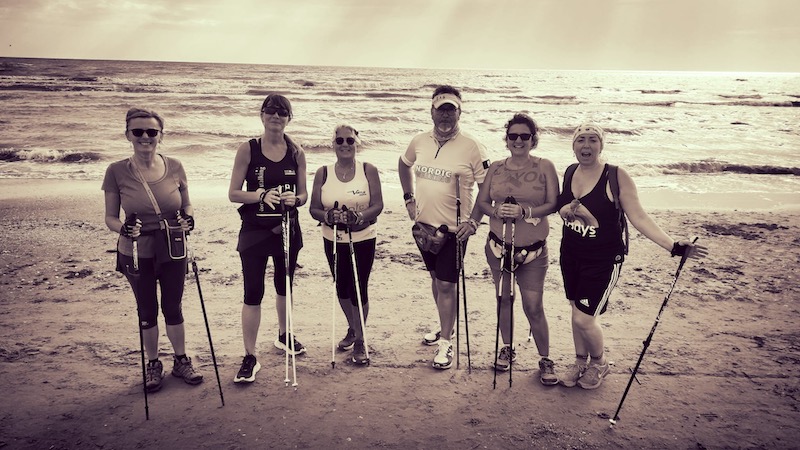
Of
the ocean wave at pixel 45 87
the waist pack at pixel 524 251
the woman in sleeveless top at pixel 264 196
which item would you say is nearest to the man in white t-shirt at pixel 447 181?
the waist pack at pixel 524 251

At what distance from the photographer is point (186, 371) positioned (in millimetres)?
4570

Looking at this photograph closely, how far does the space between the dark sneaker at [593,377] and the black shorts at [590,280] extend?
0.60m

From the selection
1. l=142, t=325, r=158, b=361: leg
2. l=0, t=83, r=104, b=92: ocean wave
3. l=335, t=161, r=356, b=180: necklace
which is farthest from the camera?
l=0, t=83, r=104, b=92: ocean wave

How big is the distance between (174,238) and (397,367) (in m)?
2.29

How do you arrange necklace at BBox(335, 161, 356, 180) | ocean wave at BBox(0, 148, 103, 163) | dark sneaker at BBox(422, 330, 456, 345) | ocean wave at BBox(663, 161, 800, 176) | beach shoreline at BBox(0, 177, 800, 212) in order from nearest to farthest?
1. necklace at BBox(335, 161, 356, 180)
2. dark sneaker at BBox(422, 330, 456, 345)
3. beach shoreline at BBox(0, 177, 800, 212)
4. ocean wave at BBox(663, 161, 800, 176)
5. ocean wave at BBox(0, 148, 103, 163)

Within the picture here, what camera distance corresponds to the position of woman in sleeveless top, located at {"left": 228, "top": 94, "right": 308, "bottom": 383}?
4.36 meters

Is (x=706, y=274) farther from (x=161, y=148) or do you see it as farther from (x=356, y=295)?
(x=161, y=148)

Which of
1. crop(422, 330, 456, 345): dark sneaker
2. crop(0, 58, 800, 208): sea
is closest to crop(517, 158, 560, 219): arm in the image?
crop(422, 330, 456, 345): dark sneaker

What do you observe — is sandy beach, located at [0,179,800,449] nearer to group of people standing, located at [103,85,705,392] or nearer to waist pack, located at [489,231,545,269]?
group of people standing, located at [103,85,705,392]

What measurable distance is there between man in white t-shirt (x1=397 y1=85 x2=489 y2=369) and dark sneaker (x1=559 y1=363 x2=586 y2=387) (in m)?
1.03

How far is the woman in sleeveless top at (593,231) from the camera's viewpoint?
13.0ft

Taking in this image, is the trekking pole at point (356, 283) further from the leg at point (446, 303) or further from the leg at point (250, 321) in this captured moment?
the leg at point (250, 321)

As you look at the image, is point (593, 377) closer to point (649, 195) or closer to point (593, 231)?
point (593, 231)

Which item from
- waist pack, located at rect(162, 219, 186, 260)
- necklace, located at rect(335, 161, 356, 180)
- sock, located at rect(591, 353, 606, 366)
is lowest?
sock, located at rect(591, 353, 606, 366)
